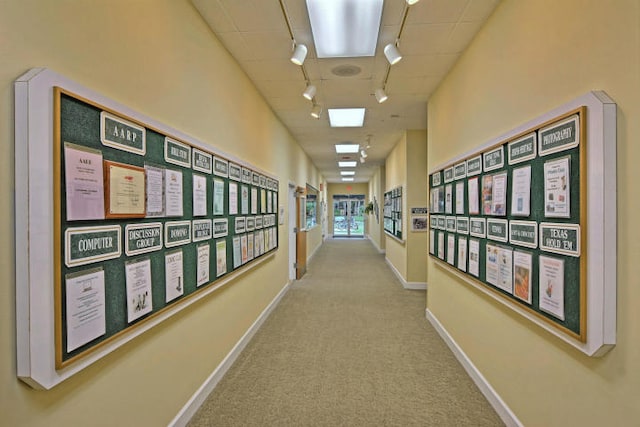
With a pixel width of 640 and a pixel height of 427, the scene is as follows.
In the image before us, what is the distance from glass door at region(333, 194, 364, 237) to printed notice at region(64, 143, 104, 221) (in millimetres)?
16619

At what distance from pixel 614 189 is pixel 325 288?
5179 millimetres

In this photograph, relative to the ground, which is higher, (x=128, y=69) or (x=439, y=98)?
(x=439, y=98)

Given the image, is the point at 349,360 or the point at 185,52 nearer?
the point at 185,52

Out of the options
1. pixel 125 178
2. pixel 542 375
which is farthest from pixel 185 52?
pixel 542 375

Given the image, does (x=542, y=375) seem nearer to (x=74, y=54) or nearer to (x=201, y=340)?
(x=201, y=340)

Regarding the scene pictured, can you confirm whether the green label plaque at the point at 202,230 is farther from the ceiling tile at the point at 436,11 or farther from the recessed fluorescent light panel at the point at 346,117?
the recessed fluorescent light panel at the point at 346,117

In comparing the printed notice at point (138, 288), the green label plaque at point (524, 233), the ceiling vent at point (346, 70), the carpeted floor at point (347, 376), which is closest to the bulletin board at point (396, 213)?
the carpeted floor at point (347, 376)

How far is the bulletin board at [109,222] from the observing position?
1.16 meters

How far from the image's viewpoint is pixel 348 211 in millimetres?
17906

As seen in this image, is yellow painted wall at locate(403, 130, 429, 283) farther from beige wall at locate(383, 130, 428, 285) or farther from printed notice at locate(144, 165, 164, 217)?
printed notice at locate(144, 165, 164, 217)

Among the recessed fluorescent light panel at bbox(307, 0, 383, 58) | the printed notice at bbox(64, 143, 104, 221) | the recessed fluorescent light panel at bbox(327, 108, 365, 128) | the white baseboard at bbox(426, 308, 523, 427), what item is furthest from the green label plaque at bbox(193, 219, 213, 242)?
the recessed fluorescent light panel at bbox(327, 108, 365, 128)

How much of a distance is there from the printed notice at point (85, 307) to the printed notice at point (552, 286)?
7.19 feet

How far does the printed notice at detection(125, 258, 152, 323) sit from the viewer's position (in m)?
1.58

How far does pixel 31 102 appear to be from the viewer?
1.09 meters
